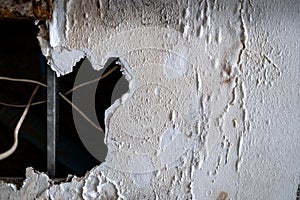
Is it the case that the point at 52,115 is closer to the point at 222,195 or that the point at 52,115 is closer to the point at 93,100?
the point at 93,100

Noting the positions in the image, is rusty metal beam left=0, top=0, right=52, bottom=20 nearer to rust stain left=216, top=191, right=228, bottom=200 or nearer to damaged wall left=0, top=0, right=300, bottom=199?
damaged wall left=0, top=0, right=300, bottom=199

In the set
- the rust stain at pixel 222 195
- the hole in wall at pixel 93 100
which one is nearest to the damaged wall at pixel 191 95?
the rust stain at pixel 222 195

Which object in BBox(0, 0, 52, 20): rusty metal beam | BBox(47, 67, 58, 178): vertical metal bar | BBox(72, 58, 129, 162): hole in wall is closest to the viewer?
BBox(0, 0, 52, 20): rusty metal beam

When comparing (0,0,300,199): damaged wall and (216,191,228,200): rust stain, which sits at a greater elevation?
Answer: (0,0,300,199): damaged wall

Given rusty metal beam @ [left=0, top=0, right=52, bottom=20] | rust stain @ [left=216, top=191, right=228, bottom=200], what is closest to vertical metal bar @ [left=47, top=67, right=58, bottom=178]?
rusty metal beam @ [left=0, top=0, right=52, bottom=20]

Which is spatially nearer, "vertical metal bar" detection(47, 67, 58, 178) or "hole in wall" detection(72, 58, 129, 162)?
"vertical metal bar" detection(47, 67, 58, 178)

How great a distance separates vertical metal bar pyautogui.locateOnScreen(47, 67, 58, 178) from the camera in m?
1.13

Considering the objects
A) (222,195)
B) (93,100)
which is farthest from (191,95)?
(93,100)

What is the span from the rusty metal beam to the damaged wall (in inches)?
2.8

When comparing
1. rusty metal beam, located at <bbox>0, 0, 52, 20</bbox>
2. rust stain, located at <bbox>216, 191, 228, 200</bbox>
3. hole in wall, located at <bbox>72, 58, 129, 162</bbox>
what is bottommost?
rust stain, located at <bbox>216, 191, 228, 200</bbox>

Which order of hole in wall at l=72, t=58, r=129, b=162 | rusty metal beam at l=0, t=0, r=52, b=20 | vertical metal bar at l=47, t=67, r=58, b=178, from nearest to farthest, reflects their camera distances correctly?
rusty metal beam at l=0, t=0, r=52, b=20 → vertical metal bar at l=47, t=67, r=58, b=178 → hole in wall at l=72, t=58, r=129, b=162

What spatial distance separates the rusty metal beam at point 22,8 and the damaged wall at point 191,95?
0.23 ft

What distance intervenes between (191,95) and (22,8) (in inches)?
21.8

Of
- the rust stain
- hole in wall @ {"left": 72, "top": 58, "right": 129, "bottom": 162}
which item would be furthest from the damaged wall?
hole in wall @ {"left": 72, "top": 58, "right": 129, "bottom": 162}
